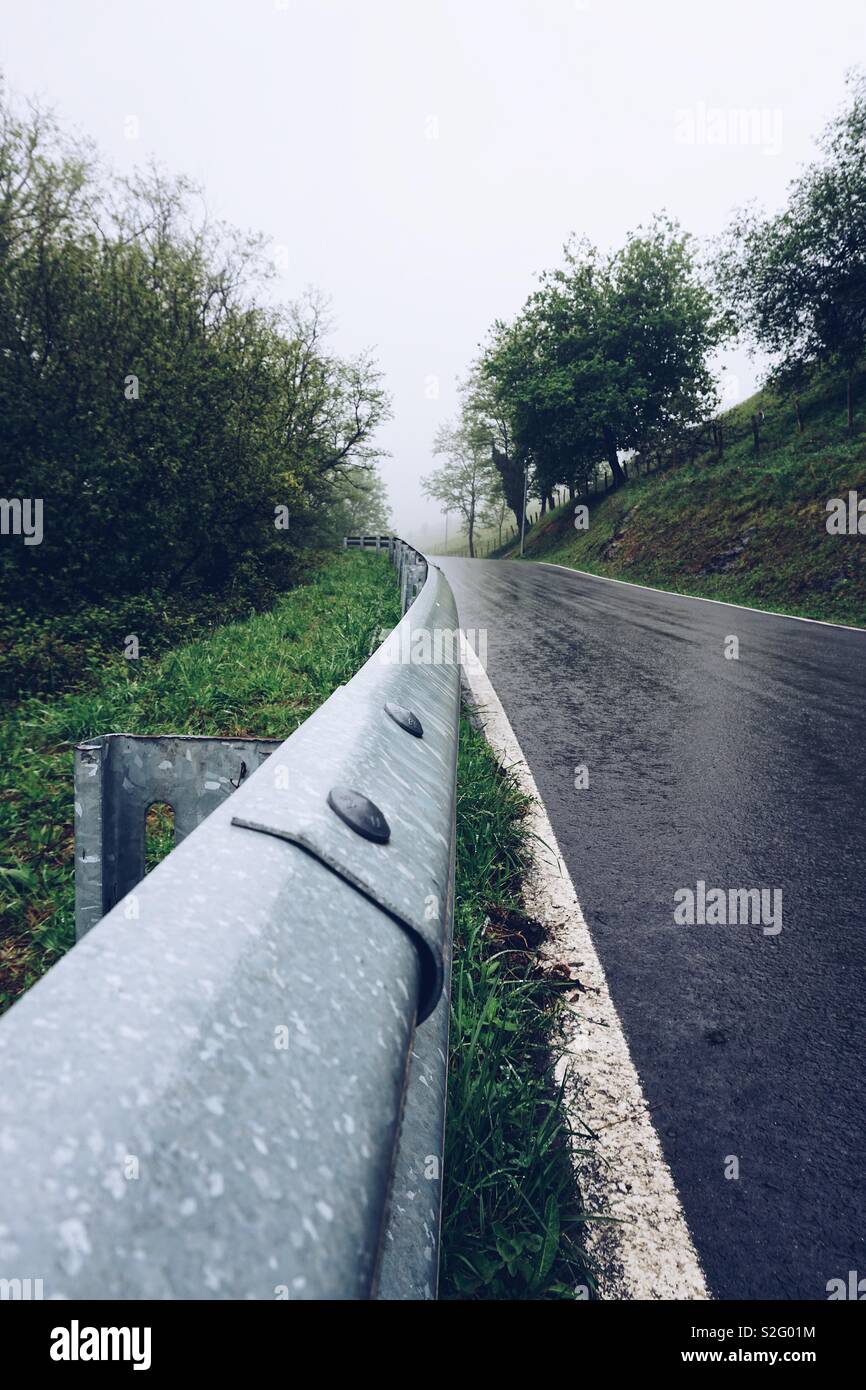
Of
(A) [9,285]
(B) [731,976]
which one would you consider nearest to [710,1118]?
(B) [731,976]

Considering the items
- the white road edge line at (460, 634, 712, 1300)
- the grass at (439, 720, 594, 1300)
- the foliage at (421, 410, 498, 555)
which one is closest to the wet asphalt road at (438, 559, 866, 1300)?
the white road edge line at (460, 634, 712, 1300)

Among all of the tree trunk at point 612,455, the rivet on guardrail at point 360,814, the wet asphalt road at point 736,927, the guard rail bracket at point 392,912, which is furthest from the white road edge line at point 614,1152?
the tree trunk at point 612,455

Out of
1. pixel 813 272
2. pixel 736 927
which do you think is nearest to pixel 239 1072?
pixel 736 927

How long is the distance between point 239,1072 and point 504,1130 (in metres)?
1.54

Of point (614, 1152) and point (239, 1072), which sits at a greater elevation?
point (239, 1072)

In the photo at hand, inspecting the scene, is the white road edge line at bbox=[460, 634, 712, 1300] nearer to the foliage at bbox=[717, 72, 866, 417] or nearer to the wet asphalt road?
the wet asphalt road

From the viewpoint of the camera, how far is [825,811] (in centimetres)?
380

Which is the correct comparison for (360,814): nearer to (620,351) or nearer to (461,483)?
(620,351)

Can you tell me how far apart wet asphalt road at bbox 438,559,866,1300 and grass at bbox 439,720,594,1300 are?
0.90ft

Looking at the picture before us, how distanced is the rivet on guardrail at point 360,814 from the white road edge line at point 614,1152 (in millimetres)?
1184

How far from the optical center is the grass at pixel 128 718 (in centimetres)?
336

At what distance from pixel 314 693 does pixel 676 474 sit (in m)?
23.5

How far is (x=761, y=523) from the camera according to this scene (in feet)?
56.6
